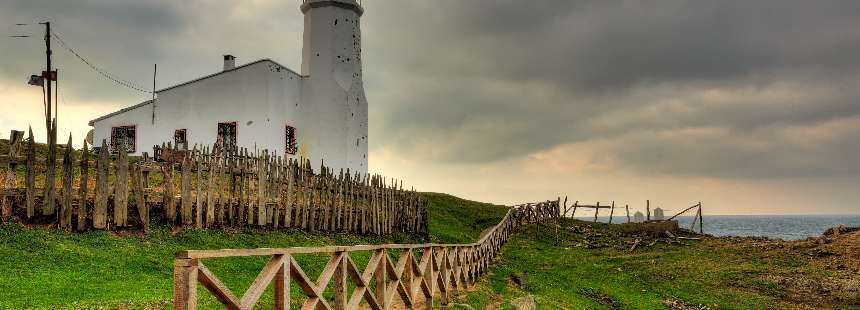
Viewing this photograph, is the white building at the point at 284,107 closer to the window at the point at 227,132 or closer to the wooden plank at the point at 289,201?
the window at the point at 227,132

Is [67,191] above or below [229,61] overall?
below

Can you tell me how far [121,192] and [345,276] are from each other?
9316 millimetres

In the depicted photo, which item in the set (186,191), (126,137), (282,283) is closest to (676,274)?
(186,191)

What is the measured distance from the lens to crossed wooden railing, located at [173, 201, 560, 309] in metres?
4.76

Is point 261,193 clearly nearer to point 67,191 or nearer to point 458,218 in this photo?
point 67,191

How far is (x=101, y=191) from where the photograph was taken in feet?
45.6

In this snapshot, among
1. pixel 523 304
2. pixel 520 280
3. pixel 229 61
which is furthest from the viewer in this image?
pixel 229 61

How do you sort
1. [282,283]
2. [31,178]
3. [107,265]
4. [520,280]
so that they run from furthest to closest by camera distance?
[520,280]
[31,178]
[107,265]
[282,283]

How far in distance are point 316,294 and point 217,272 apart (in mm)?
6838

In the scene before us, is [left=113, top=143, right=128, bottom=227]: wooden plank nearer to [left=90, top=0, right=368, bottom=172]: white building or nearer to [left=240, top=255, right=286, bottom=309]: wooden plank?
[left=240, top=255, right=286, bottom=309]: wooden plank

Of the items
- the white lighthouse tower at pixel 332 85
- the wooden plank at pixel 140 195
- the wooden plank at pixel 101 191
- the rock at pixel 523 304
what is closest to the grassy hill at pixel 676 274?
the rock at pixel 523 304

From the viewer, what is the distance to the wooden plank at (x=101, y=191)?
13.8 metres

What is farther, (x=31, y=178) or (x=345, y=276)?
(x=31, y=178)

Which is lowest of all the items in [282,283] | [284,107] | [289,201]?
[282,283]
